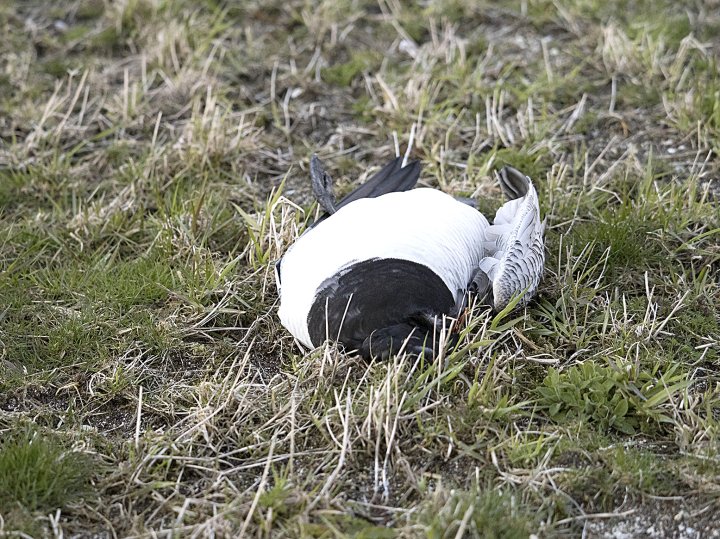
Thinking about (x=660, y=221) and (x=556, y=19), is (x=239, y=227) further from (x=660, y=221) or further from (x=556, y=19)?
(x=556, y=19)

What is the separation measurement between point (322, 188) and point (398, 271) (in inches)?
34.3

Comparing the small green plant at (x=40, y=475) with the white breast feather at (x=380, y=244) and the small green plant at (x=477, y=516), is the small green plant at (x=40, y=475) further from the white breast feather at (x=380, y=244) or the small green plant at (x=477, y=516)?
the small green plant at (x=477, y=516)

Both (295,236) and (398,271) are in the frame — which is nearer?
(398,271)

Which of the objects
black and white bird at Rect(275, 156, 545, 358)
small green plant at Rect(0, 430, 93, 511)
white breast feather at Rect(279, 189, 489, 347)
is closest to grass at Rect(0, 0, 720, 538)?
small green plant at Rect(0, 430, 93, 511)

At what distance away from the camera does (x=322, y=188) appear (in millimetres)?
3914

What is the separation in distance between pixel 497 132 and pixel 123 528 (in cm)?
276

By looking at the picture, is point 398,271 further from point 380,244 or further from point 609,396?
point 609,396

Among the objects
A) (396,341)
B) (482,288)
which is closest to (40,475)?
(396,341)

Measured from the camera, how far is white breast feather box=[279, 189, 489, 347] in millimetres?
3205

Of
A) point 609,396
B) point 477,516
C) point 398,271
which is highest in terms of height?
point 398,271

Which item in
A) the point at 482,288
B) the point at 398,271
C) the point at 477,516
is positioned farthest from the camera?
the point at 482,288

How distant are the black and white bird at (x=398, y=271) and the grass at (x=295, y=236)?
11 cm

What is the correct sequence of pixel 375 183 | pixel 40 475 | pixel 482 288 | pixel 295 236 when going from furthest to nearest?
1. pixel 375 183
2. pixel 295 236
3. pixel 482 288
4. pixel 40 475

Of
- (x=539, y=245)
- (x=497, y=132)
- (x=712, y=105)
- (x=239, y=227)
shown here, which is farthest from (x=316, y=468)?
(x=712, y=105)
